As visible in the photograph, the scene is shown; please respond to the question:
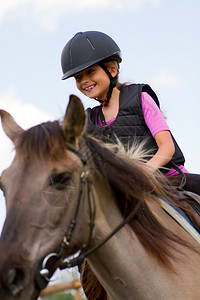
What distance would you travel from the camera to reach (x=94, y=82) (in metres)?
4.31

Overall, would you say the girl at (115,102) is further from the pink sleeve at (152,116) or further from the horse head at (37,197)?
the horse head at (37,197)

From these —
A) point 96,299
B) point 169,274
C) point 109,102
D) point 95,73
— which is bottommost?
point 96,299

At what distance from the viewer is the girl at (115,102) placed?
3.90 meters

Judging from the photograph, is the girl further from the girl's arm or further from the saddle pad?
the saddle pad

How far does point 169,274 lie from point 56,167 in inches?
43.9

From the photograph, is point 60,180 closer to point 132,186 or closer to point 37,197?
point 37,197

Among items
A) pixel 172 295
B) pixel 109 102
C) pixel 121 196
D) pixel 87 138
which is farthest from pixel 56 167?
pixel 109 102

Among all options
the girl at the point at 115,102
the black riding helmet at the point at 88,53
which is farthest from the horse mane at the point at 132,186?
the black riding helmet at the point at 88,53

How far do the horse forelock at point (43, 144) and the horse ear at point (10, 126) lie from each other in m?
0.26

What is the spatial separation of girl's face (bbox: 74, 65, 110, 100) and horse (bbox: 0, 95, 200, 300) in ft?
3.92

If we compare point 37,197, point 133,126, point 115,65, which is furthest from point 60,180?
point 115,65

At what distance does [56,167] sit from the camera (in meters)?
2.68

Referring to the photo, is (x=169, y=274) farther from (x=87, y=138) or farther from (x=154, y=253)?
(x=87, y=138)

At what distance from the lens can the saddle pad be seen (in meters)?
3.30
